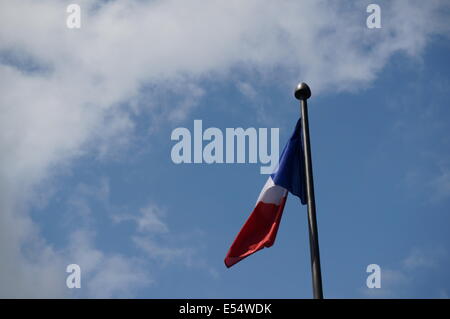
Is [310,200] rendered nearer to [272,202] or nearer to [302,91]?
[272,202]

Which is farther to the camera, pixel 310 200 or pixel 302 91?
pixel 302 91

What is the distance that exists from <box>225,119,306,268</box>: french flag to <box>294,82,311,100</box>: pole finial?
0.79 m

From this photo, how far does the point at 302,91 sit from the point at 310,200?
2.48 meters

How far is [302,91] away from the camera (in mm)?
13602

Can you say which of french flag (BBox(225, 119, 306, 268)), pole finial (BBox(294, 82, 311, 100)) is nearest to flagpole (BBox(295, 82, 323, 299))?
pole finial (BBox(294, 82, 311, 100))

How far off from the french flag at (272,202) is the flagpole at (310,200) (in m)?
0.80

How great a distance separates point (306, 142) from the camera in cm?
1319

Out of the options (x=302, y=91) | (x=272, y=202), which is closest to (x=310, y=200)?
(x=272, y=202)

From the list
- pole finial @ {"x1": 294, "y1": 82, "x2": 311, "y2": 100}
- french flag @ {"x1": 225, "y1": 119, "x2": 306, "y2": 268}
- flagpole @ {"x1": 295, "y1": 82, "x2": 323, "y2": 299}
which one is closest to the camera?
flagpole @ {"x1": 295, "y1": 82, "x2": 323, "y2": 299}

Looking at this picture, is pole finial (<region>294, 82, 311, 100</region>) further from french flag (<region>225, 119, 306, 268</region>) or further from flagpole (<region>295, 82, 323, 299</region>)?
french flag (<region>225, 119, 306, 268</region>)

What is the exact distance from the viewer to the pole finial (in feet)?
44.6
